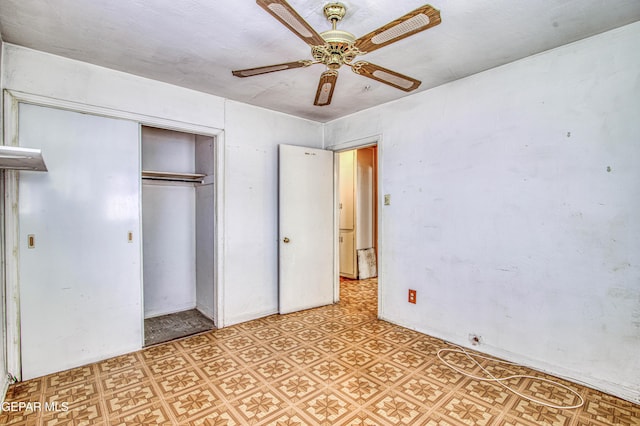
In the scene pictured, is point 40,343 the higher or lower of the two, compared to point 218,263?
lower

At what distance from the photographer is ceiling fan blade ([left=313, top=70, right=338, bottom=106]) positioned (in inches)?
77.6

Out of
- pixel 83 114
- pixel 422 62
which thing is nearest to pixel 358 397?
pixel 422 62

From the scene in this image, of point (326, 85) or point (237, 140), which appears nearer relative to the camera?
point (326, 85)

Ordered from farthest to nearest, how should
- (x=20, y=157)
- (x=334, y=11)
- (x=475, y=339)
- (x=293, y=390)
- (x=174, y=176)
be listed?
(x=174, y=176) → (x=475, y=339) → (x=293, y=390) → (x=334, y=11) → (x=20, y=157)

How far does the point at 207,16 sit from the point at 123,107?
4.37 feet

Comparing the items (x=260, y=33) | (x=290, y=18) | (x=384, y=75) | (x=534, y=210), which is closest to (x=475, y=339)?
(x=534, y=210)

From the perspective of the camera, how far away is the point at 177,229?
12.8ft

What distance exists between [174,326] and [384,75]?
3223 mm

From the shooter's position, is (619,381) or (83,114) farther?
(83,114)

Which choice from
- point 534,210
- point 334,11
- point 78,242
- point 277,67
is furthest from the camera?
point 78,242

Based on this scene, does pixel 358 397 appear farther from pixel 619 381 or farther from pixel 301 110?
pixel 301 110

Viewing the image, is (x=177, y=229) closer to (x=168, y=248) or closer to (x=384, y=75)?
(x=168, y=248)

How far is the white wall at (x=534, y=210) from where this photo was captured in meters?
2.08

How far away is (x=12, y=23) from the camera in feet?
6.59
